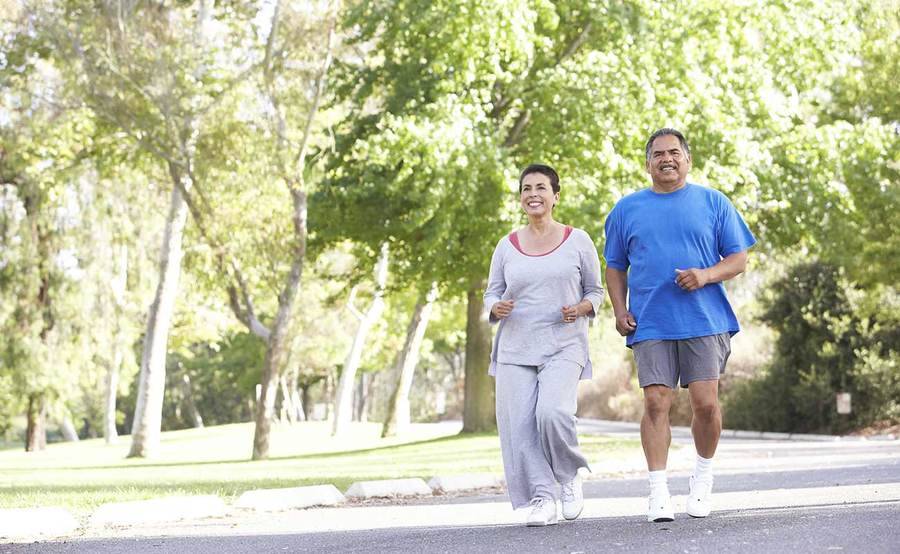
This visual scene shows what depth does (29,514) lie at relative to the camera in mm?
9727

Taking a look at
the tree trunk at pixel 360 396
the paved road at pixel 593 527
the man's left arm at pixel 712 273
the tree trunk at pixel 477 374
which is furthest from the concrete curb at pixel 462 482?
the tree trunk at pixel 360 396

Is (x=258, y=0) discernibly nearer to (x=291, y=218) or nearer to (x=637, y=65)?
(x=291, y=218)

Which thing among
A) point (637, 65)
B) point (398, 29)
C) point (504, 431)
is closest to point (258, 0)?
point (398, 29)

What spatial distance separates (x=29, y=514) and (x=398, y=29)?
1518 centimetres

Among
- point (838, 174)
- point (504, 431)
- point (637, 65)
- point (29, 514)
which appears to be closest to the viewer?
point (504, 431)

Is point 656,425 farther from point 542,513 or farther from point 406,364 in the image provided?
point 406,364

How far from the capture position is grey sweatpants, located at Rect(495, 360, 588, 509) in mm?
7828

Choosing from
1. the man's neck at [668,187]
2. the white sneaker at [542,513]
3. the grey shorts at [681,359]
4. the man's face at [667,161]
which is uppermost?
the man's face at [667,161]

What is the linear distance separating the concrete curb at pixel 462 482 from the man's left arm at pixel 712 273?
637 cm

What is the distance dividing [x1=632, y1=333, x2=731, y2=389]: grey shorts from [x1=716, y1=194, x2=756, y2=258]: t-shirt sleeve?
532 millimetres

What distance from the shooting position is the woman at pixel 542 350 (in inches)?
310

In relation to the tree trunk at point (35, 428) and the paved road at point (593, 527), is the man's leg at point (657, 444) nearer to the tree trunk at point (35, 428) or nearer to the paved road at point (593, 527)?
the paved road at point (593, 527)

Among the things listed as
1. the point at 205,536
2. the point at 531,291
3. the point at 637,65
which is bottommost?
the point at 205,536

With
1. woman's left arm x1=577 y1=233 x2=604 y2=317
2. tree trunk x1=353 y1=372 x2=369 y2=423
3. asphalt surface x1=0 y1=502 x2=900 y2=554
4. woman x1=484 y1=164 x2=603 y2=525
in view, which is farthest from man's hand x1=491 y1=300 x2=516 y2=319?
tree trunk x1=353 y1=372 x2=369 y2=423
